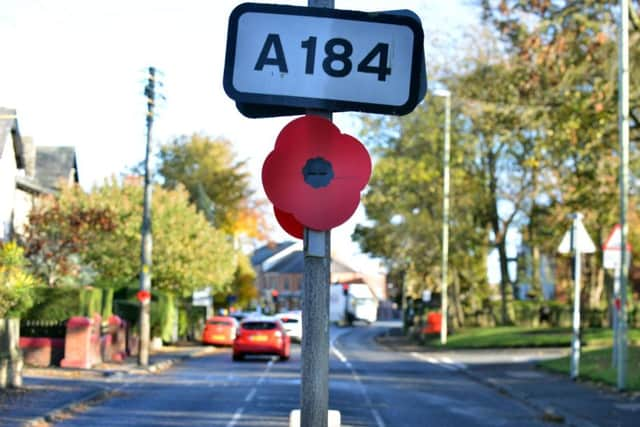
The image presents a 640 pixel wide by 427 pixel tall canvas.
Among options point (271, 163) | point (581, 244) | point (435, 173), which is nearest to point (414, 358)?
point (435, 173)

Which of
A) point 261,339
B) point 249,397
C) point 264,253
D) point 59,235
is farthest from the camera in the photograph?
point 264,253

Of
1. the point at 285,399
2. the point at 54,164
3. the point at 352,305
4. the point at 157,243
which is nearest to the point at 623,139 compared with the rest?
the point at 285,399

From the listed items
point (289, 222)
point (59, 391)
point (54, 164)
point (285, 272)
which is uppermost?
point (285, 272)

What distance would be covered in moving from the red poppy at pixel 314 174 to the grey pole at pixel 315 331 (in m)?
0.08

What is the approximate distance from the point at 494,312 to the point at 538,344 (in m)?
22.3

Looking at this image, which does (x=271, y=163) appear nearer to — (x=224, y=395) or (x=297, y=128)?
(x=297, y=128)

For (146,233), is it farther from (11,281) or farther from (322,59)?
(322,59)

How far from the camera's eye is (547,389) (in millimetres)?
23984

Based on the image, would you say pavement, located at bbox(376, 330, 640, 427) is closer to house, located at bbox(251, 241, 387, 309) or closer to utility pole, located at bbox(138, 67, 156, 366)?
utility pole, located at bbox(138, 67, 156, 366)

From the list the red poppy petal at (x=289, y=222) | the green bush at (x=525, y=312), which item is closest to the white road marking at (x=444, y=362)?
the green bush at (x=525, y=312)

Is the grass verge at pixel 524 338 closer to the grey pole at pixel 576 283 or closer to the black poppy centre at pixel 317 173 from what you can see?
the grey pole at pixel 576 283

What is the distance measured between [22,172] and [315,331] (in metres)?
39.9

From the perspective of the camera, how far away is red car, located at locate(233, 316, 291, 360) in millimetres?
37250

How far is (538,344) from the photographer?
4191cm
